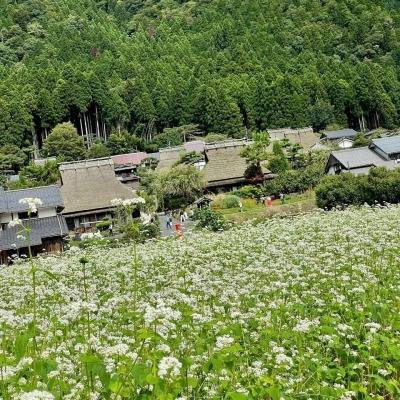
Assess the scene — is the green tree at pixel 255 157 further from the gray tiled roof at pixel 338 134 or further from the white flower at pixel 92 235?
the white flower at pixel 92 235

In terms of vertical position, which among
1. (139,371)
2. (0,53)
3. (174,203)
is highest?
(0,53)

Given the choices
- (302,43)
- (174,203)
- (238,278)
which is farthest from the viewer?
(302,43)

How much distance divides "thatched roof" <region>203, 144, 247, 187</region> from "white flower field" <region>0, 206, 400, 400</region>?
92.5 ft

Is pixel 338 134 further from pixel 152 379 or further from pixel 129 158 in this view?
pixel 152 379

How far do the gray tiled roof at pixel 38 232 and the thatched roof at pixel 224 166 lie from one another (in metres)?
13.7

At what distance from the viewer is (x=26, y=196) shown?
27641 mm

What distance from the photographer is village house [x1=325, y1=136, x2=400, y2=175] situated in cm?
3588

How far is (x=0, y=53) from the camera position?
83.8 m

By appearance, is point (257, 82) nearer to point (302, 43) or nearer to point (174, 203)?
point (302, 43)

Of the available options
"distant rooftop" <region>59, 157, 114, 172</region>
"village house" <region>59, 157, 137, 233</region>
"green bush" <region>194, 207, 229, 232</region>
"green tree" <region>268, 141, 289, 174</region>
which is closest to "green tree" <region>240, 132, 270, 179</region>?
"green tree" <region>268, 141, 289, 174</region>

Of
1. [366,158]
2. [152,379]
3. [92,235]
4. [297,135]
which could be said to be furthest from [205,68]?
[152,379]

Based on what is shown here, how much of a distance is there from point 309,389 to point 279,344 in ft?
3.29

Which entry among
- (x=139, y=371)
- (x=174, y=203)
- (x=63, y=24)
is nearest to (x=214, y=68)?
(x=63, y=24)

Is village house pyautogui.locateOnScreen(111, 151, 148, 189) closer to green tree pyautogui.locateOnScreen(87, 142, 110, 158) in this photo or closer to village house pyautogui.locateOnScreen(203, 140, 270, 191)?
green tree pyautogui.locateOnScreen(87, 142, 110, 158)
